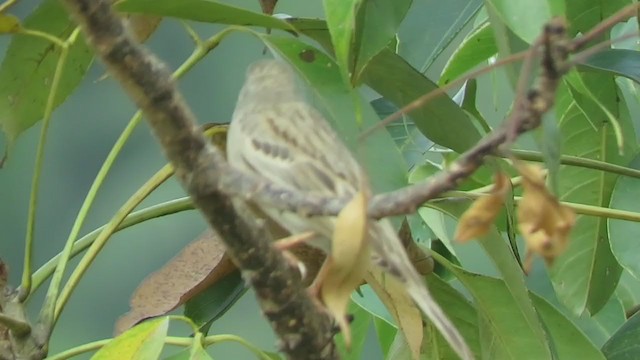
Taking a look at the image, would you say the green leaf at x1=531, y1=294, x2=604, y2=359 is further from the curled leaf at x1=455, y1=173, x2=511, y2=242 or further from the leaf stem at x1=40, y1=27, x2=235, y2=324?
the curled leaf at x1=455, y1=173, x2=511, y2=242

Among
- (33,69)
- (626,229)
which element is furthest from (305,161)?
Answer: (626,229)

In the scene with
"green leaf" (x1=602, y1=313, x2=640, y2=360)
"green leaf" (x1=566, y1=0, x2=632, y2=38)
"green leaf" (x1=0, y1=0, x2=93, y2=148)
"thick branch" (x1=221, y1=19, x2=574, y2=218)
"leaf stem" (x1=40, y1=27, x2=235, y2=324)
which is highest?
"thick branch" (x1=221, y1=19, x2=574, y2=218)

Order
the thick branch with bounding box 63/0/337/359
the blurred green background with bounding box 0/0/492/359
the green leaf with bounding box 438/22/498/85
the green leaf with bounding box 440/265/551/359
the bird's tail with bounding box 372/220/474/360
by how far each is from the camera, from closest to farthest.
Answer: the thick branch with bounding box 63/0/337/359 < the bird's tail with bounding box 372/220/474/360 < the green leaf with bounding box 440/265/551/359 < the green leaf with bounding box 438/22/498/85 < the blurred green background with bounding box 0/0/492/359

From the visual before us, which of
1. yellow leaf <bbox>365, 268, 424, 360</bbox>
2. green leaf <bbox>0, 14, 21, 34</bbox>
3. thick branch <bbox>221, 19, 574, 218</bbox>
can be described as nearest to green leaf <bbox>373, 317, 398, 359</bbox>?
yellow leaf <bbox>365, 268, 424, 360</bbox>

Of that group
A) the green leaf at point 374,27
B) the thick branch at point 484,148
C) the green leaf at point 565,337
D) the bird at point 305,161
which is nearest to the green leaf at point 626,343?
the green leaf at point 565,337

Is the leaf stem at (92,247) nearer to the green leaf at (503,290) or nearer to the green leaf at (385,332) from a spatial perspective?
the green leaf at (503,290)
